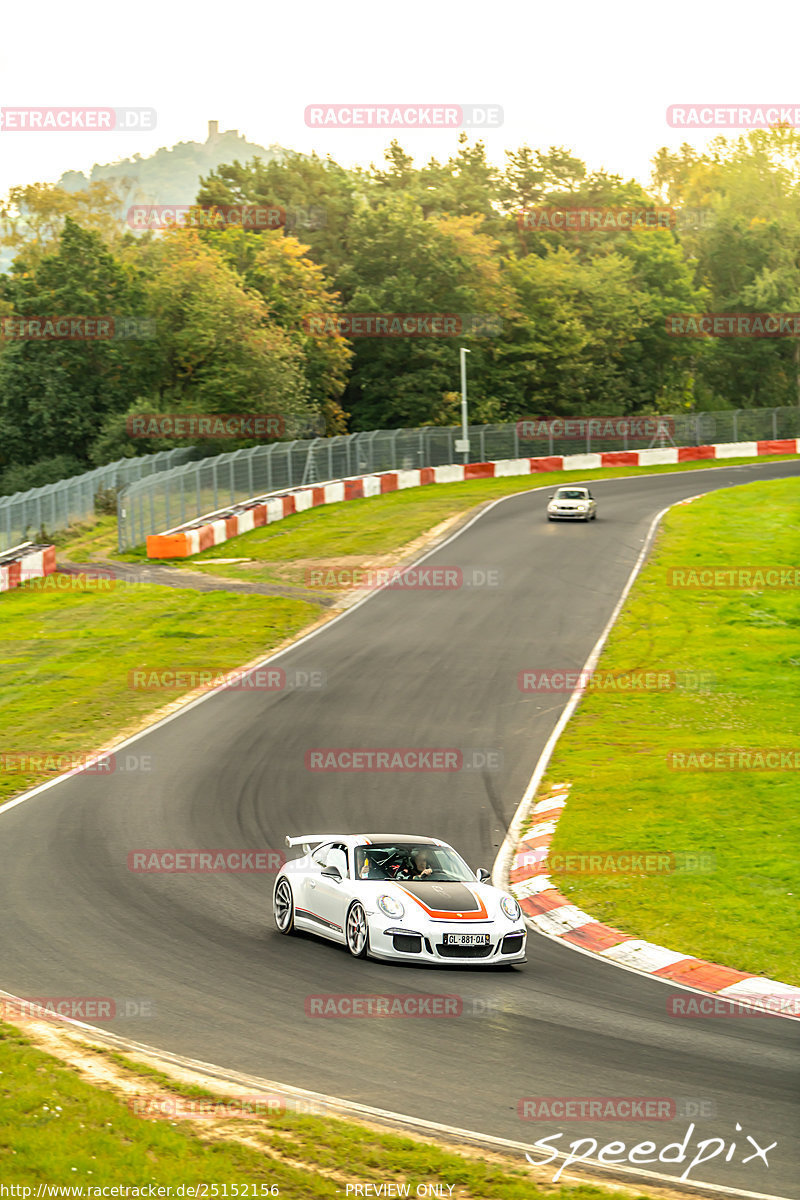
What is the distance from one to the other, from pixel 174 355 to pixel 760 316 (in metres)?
53.6

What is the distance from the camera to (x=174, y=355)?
6719 cm

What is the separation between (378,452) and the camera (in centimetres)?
6562

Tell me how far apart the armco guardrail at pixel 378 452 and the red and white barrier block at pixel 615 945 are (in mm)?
30704

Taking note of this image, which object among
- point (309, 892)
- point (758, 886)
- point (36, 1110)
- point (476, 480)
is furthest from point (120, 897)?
point (476, 480)

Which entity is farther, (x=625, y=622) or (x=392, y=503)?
(x=392, y=503)

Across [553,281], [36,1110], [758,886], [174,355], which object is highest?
[553,281]

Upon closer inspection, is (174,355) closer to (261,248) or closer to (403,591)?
(261,248)
